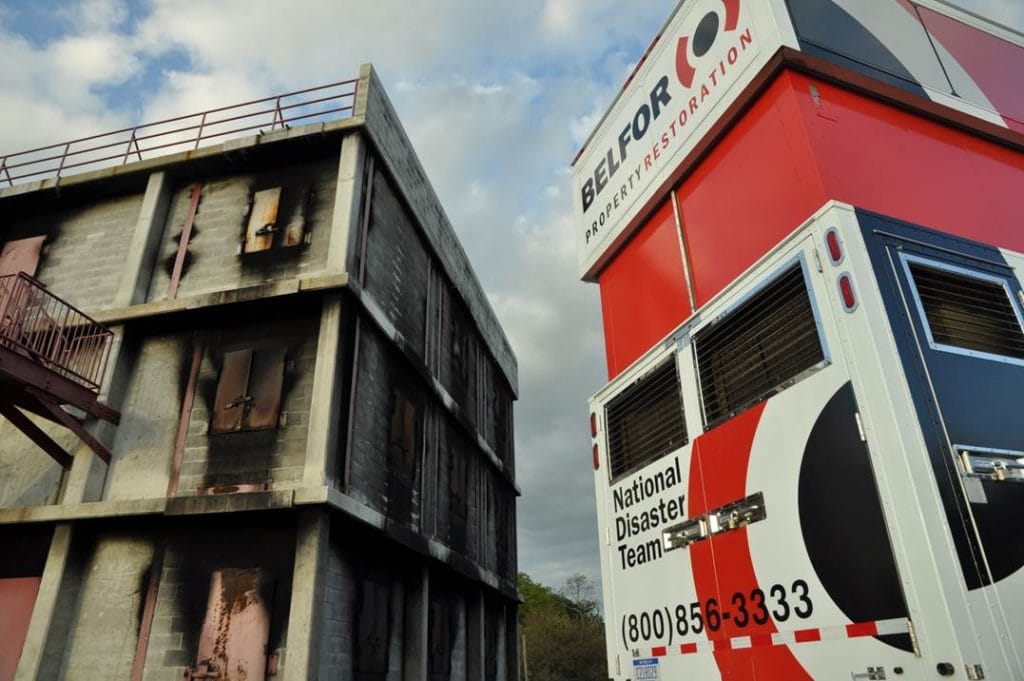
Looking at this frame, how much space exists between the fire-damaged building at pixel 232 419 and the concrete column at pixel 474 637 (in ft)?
0.22

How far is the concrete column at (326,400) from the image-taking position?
8648mm

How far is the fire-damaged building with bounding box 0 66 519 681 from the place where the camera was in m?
8.28

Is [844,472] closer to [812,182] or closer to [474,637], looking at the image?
[812,182]

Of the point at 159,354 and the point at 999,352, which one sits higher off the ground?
the point at 159,354

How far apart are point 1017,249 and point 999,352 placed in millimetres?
1095

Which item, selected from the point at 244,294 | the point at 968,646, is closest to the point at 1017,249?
the point at 968,646

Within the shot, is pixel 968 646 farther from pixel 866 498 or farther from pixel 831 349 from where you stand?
pixel 831 349

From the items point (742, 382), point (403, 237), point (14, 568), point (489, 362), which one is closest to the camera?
point (742, 382)

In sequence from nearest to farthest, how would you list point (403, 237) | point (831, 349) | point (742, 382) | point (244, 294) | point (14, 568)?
point (831, 349) < point (742, 382) < point (14, 568) < point (244, 294) < point (403, 237)

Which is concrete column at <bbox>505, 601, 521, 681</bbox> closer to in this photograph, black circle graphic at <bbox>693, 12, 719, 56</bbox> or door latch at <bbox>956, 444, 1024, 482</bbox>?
black circle graphic at <bbox>693, 12, 719, 56</bbox>

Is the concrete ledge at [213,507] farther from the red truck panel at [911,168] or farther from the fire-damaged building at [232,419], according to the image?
the red truck panel at [911,168]

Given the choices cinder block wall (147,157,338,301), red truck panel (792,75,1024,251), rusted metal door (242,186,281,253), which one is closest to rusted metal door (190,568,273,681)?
cinder block wall (147,157,338,301)

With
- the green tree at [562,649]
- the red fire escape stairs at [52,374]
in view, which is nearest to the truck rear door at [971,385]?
the red fire escape stairs at [52,374]

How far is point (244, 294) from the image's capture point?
991 cm
